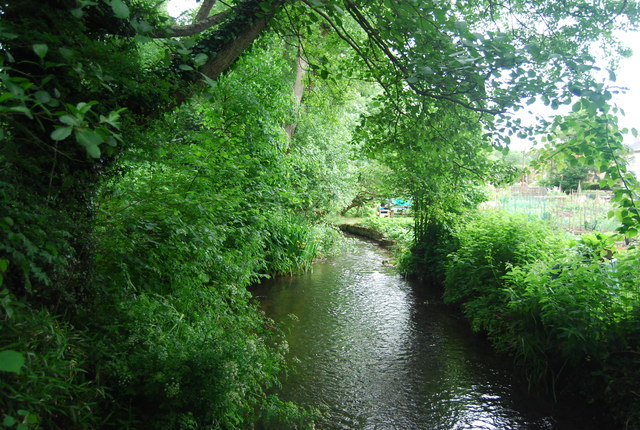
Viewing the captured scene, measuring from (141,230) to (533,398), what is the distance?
4763mm

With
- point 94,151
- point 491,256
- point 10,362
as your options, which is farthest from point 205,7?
point 491,256

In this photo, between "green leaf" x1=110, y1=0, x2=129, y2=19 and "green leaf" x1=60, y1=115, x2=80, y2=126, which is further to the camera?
"green leaf" x1=110, y1=0, x2=129, y2=19

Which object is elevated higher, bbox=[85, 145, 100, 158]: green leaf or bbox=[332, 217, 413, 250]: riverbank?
bbox=[85, 145, 100, 158]: green leaf

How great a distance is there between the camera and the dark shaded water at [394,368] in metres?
4.43

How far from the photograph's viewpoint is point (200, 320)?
4102 millimetres

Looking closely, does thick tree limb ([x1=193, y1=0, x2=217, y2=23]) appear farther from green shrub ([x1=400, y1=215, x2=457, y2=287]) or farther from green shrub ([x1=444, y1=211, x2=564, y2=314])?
green shrub ([x1=400, y1=215, x2=457, y2=287])

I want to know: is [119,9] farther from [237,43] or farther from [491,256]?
[491,256]

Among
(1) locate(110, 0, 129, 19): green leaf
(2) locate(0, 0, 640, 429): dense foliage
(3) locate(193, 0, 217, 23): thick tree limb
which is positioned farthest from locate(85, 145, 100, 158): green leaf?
(3) locate(193, 0, 217, 23): thick tree limb

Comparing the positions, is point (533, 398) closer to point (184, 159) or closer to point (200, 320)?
point (200, 320)

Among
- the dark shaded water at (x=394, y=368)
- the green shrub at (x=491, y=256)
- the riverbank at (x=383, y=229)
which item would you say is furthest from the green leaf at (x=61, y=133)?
the riverbank at (x=383, y=229)

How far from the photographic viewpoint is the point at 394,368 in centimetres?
561

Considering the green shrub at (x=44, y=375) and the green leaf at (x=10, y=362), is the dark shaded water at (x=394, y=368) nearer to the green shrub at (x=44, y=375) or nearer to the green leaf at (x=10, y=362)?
the green shrub at (x=44, y=375)

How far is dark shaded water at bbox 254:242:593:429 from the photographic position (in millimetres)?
4426

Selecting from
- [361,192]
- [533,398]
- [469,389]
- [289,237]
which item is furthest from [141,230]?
[361,192]
